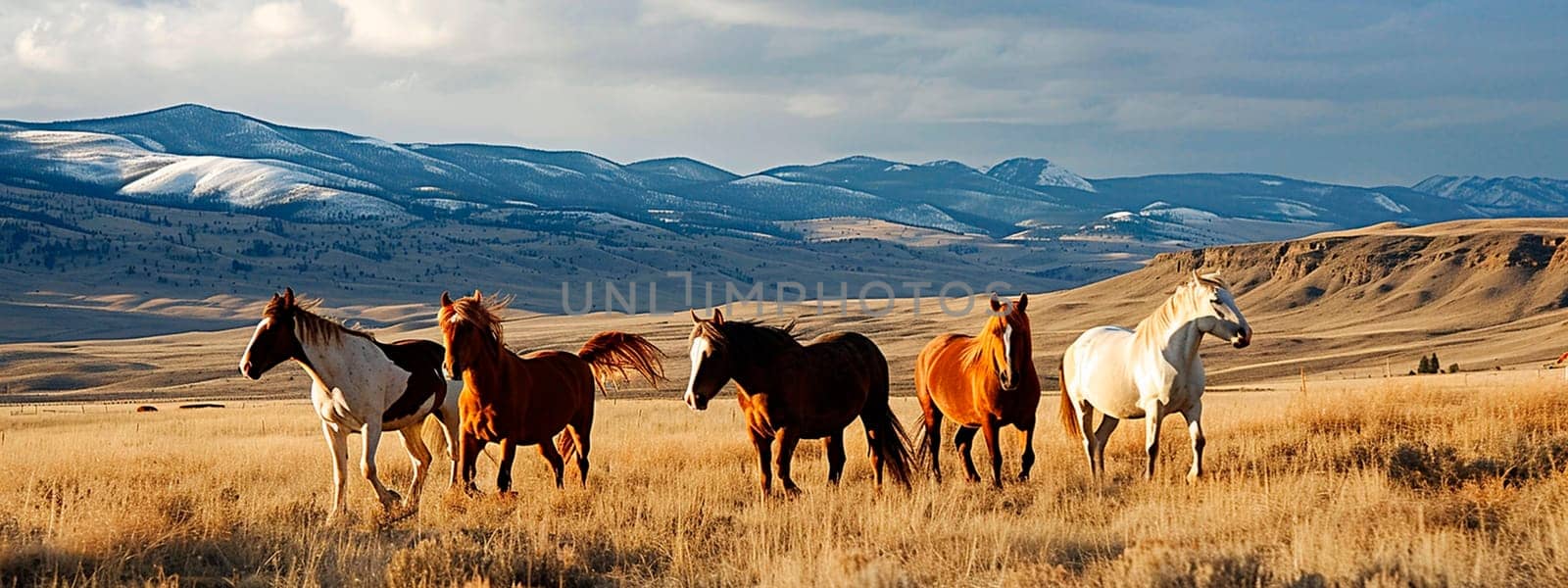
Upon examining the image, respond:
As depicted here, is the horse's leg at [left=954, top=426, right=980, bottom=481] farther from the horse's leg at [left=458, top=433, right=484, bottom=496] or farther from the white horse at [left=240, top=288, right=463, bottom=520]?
the white horse at [left=240, top=288, right=463, bottom=520]

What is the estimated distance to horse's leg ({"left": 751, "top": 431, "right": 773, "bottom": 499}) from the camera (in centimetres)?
1023

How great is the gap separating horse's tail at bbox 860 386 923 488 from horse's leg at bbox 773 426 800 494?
1130 mm

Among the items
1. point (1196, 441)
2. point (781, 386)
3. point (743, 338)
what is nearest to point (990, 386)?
point (1196, 441)

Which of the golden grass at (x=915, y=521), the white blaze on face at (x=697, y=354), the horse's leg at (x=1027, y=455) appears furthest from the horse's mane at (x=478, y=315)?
the horse's leg at (x=1027, y=455)

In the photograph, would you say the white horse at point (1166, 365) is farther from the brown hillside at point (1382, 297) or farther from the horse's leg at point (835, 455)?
the brown hillside at point (1382, 297)

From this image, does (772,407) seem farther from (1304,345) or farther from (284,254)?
(284,254)

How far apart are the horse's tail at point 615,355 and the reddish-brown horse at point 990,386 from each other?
118 inches

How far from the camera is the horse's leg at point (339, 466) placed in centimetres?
985

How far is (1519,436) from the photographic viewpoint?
1155cm

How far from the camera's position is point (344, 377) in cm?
1009

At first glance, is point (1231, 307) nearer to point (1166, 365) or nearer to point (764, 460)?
point (1166, 365)

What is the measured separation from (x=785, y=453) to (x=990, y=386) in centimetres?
207

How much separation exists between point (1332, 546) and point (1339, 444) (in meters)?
5.40

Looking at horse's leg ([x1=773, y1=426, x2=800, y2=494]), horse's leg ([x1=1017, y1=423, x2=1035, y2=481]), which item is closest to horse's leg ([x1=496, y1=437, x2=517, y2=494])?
horse's leg ([x1=773, y1=426, x2=800, y2=494])
